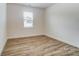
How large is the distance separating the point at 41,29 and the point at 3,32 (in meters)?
0.60

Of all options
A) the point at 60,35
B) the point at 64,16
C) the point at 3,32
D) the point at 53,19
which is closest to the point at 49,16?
the point at 53,19

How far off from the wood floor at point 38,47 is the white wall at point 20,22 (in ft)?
0.33

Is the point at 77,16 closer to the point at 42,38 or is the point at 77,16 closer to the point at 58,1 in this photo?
the point at 58,1

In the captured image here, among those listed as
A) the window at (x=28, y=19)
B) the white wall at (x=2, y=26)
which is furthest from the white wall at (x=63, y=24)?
the white wall at (x=2, y=26)

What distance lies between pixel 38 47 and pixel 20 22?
0.52m

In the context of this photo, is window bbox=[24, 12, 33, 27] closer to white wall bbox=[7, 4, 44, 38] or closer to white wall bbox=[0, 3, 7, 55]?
white wall bbox=[7, 4, 44, 38]

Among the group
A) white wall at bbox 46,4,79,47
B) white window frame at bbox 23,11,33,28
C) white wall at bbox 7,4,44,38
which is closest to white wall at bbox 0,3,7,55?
white wall at bbox 7,4,44,38

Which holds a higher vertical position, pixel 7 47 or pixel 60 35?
pixel 60 35

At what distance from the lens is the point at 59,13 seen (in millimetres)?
1478

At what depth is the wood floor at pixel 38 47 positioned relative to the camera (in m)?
1.36

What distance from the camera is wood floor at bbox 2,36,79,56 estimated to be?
136 centimetres

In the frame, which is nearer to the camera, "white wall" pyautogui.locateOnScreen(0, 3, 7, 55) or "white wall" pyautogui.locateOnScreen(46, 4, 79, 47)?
"white wall" pyautogui.locateOnScreen(0, 3, 7, 55)

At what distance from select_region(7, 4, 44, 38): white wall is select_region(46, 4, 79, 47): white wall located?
14cm

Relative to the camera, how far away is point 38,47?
57.1 inches
